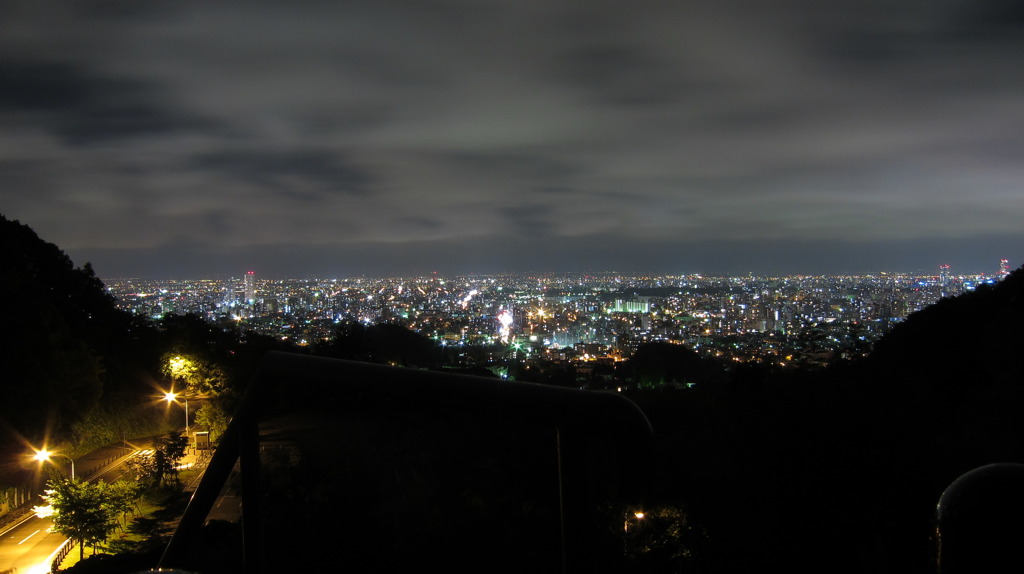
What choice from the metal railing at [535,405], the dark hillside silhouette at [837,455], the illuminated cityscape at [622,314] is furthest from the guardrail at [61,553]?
the metal railing at [535,405]

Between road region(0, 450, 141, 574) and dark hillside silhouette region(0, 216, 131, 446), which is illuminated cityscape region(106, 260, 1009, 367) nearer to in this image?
dark hillside silhouette region(0, 216, 131, 446)

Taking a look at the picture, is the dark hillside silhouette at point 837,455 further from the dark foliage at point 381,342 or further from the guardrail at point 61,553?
the guardrail at point 61,553

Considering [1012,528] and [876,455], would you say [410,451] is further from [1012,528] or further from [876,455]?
[876,455]

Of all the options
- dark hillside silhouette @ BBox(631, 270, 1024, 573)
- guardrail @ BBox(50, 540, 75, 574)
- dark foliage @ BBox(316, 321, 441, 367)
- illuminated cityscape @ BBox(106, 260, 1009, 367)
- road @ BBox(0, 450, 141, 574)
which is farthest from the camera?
dark foliage @ BBox(316, 321, 441, 367)

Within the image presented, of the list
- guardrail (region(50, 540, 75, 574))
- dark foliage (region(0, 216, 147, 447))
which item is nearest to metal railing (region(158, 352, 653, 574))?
guardrail (region(50, 540, 75, 574))

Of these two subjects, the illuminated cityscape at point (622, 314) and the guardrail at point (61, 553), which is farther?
the illuminated cityscape at point (622, 314)

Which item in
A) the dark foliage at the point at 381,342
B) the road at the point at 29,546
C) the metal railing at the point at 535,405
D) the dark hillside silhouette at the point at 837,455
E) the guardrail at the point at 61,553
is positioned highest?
the metal railing at the point at 535,405
